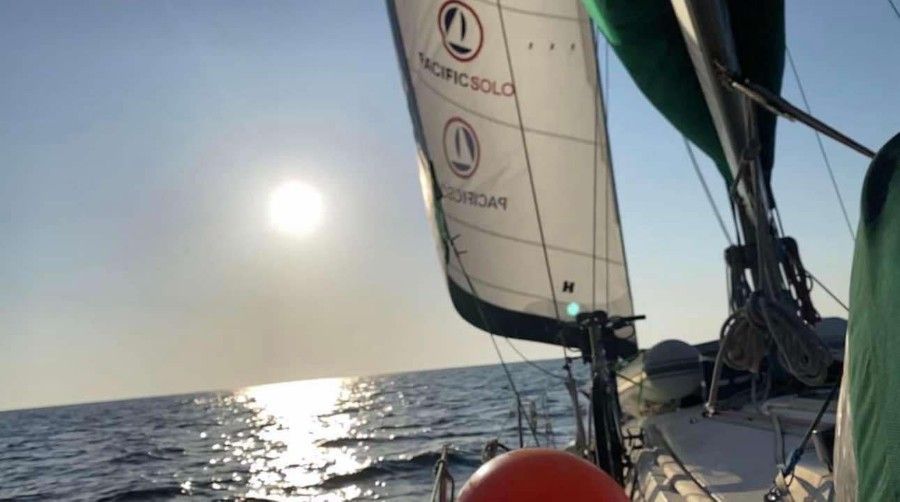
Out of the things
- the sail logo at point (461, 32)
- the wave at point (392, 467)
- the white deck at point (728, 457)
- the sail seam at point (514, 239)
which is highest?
the sail logo at point (461, 32)

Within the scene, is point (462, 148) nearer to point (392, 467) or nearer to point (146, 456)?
point (392, 467)

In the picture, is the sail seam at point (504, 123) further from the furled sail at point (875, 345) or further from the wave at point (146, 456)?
the wave at point (146, 456)

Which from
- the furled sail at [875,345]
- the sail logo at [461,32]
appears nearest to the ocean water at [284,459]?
the sail logo at [461,32]

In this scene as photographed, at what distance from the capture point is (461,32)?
6.71 metres

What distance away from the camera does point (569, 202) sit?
6.76 metres

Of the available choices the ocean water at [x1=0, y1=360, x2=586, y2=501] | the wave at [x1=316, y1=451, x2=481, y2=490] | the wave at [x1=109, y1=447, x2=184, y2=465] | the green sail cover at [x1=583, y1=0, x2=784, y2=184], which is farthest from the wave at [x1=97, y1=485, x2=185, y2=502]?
the green sail cover at [x1=583, y1=0, x2=784, y2=184]

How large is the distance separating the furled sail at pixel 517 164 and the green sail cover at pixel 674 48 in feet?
9.52

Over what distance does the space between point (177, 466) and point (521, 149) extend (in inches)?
607

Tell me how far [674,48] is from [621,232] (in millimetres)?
3397

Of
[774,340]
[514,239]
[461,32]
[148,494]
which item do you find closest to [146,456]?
[148,494]

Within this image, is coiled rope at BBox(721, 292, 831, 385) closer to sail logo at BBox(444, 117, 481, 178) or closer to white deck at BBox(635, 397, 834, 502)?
white deck at BBox(635, 397, 834, 502)

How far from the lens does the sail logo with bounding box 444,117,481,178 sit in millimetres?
6711

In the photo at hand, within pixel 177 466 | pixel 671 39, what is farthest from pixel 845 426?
pixel 177 466

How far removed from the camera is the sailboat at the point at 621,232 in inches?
113
